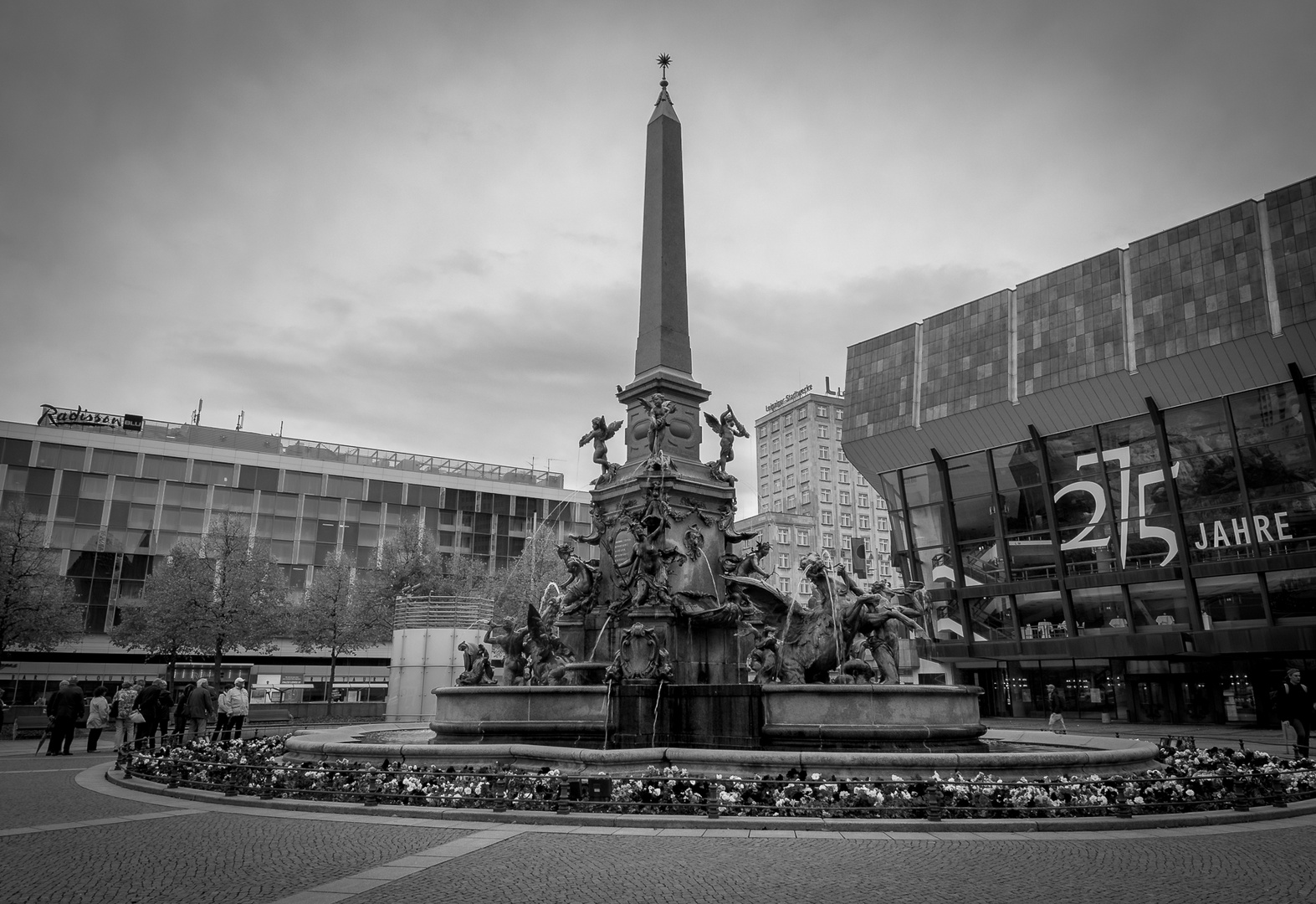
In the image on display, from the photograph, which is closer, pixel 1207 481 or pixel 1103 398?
pixel 1207 481

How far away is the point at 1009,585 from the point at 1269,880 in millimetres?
41065

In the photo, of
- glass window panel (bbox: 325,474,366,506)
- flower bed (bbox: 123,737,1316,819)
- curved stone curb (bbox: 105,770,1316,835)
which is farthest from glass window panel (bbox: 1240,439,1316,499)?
glass window panel (bbox: 325,474,366,506)

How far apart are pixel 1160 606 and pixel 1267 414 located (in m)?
9.49

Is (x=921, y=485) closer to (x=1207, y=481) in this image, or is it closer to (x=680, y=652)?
(x=1207, y=481)

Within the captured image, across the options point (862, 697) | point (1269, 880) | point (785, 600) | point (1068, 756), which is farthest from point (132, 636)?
point (1269, 880)

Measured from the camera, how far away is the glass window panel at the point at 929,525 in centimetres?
5019

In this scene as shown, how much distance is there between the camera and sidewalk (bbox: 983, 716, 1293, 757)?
24.8 m

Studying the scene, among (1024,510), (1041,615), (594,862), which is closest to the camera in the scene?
(594,862)

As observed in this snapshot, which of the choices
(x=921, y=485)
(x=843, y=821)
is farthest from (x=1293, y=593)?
(x=843, y=821)

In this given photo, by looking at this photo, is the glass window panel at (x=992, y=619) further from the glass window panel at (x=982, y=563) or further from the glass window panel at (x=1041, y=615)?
the glass window panel at (x=982, y=563)

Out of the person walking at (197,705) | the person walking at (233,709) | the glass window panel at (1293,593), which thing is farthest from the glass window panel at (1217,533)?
the person walking at (197,705)

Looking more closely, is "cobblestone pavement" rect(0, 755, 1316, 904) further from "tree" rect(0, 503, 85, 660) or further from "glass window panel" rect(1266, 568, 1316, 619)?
"glass window panel" rect(1266, 568, 1316, 619)

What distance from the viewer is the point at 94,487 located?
6119 cm

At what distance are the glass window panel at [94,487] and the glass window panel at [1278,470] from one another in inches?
2567
